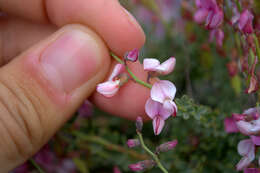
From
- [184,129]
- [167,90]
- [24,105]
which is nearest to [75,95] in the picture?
[24,105]

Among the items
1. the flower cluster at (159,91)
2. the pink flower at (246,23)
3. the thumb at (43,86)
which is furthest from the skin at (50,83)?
the pink flower at (246,23)

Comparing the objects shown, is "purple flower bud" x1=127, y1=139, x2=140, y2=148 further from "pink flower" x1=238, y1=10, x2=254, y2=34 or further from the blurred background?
"pink flower" x1=238, y1=10, x2=254, y2=34

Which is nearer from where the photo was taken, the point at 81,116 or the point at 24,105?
the point at 24,105

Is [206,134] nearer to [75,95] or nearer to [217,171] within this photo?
[217,171]

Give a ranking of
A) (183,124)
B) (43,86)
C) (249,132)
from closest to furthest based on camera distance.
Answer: (249,132), (43,86), (183,124)

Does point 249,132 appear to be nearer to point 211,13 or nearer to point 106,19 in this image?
point 211,13

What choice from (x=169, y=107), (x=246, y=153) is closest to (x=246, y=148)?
(x=246, y=153)
